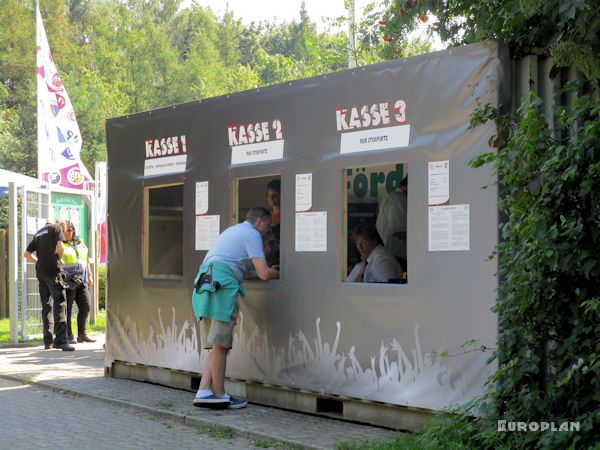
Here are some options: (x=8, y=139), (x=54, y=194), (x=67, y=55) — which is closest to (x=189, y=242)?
(x=54, y=194)

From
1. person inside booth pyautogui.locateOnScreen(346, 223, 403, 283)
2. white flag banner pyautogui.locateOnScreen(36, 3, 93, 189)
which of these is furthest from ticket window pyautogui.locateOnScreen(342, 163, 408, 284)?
white flag banner pyautogui.locateOnScreen(36, 3, 93, 189)

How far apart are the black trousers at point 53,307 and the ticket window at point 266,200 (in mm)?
5790

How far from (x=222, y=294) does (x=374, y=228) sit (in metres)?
1.52

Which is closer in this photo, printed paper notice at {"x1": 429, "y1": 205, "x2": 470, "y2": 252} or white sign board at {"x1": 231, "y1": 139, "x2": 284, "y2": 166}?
printed paper notice at {"x1": 429, "y1": 205, "x2": 470, "y2": 252}

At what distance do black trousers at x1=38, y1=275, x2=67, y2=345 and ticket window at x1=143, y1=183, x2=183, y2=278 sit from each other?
4.06m

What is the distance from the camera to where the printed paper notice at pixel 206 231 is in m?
9.07

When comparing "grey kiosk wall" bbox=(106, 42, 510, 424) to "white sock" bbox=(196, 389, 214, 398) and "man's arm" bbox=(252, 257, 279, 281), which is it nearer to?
"man's arm" bbox=(252, 257, 279, 281)

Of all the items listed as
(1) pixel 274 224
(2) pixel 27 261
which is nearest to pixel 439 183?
(1) pixel 274 224

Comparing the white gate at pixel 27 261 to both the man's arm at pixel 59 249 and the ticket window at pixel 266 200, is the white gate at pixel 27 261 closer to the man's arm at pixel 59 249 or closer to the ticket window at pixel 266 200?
the man's arm at pixel 59 249

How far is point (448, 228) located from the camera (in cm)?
673

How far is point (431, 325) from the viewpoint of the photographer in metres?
6.80

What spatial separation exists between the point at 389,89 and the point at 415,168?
73 centimetres

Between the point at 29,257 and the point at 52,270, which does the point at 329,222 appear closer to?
the point at 52,270

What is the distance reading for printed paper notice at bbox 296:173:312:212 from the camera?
7.94 metres
